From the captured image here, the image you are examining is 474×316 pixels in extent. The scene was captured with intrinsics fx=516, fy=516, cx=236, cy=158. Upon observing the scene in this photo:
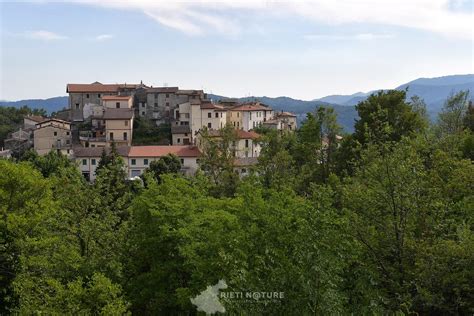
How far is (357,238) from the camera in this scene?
14492mm

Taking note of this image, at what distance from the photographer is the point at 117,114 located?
7425 cm

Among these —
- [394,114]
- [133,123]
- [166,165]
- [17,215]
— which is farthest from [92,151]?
[17,215]

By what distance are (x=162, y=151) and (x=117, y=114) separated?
43.4 ft

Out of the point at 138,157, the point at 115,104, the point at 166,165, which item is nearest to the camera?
the point at 166,165

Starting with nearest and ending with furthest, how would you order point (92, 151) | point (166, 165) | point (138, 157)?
point (166, 165) < point (138, 157) < point (92, 151)

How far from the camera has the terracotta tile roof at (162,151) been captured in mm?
63844

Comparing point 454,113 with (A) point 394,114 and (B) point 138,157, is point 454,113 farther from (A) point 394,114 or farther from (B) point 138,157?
(B) point 138,157

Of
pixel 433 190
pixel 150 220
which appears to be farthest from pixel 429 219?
pixel 150 220

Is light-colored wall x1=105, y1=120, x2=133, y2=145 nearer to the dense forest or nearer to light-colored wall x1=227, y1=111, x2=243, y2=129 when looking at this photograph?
light-colored wall x1=227, y1=111, x2=243, y2=129

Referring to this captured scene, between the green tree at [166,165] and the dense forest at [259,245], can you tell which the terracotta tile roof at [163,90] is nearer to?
the green tree at [166,165]

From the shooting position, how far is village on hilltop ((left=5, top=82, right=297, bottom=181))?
6512 centimetres

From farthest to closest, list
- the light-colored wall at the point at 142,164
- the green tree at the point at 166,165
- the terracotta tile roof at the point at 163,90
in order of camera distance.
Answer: the terracotta tile roof at the point at 163,90, the light-colored wall at the point at 142,164, the green tree at the point at 166,165

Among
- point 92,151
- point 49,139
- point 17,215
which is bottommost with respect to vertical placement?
point 92,151

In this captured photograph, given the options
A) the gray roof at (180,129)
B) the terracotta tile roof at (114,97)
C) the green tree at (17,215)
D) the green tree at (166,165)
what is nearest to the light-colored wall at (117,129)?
the gray roof at (180,129)
